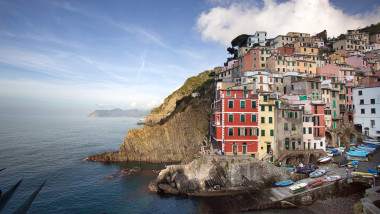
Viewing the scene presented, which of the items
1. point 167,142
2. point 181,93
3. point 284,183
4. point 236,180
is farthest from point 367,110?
point 181,93

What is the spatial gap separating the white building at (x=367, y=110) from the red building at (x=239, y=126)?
30.6 m

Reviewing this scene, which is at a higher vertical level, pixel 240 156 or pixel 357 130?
pixel 357 130

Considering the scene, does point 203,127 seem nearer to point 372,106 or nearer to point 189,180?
point 189,180

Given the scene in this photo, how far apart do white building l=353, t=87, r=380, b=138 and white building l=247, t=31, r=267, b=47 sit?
36.7 metres

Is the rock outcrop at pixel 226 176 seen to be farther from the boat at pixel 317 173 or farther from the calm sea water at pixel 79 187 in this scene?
the calm sea water at pixel 79 187

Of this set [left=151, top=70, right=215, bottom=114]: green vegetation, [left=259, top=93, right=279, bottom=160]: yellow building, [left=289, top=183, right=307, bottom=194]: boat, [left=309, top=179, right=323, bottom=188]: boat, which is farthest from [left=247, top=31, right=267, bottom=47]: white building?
[left=289, top=183, right=307, bottom=194]: boat

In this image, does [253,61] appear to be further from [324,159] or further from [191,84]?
[191,84]

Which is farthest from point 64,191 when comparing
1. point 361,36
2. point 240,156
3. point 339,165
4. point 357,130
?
point 361,36

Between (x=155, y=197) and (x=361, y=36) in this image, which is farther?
(x=361, y=36)

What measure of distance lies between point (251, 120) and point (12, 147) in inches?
3097

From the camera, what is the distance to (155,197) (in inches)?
1291

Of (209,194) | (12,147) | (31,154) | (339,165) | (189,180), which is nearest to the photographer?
(209,194)

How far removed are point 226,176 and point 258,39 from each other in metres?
60.6

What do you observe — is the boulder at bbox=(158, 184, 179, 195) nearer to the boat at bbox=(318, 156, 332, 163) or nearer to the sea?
the sea
